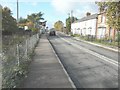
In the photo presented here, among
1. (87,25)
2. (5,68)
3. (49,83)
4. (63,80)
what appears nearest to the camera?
(5,68)

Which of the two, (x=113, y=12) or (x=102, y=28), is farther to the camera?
(x=102, y=28)

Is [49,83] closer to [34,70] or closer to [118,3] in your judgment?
[34,70]

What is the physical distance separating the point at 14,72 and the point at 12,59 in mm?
516

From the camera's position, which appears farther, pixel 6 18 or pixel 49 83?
pixel 6 18

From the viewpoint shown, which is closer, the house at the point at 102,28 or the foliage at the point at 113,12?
the foliage at the point at 113,12

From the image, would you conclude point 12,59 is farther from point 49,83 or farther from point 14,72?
point 49,83

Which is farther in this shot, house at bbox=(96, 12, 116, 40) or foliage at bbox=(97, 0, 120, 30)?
house at bbox=(96, 12, 116, 40)

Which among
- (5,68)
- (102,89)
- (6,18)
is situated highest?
(6,18)

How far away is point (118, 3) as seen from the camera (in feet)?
85.4

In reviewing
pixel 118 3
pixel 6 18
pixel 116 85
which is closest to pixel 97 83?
pixel 116 85

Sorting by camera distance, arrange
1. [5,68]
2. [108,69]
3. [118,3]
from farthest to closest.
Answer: [118,3]
[108,69]
[5,68]

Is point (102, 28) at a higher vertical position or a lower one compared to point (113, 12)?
lower

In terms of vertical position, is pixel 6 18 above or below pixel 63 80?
above

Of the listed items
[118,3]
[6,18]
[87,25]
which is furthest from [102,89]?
[87,25]
